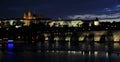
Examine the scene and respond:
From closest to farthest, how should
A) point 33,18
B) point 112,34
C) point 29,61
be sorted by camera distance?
1. point 29,61
2. point 112,34
3. point 33,18

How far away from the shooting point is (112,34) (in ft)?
347

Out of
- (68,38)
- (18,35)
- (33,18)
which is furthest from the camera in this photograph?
(33,18)

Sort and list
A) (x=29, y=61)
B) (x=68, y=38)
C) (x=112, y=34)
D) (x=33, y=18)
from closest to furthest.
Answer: (x=29, y=61) → (x=112, y=34) → (x=68, y=38) → (x=33, y=18)

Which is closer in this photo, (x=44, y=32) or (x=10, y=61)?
(x=10, y=61)

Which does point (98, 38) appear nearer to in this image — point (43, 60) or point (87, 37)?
point (87, 37)

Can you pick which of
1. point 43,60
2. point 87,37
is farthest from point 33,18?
point 43,60

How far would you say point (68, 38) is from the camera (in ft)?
405

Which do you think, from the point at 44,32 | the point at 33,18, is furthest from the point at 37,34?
the point at 33,18

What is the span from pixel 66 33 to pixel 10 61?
275 feet

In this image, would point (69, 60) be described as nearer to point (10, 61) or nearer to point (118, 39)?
point (10, 61)

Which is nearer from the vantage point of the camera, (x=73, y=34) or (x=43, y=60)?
(x=43, y=60)

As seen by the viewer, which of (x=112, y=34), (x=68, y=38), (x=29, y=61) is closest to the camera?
(x=29, y=61)

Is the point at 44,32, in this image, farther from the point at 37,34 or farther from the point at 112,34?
the point at 112,34

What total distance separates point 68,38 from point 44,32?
869 centimetres
